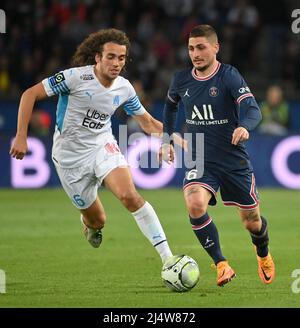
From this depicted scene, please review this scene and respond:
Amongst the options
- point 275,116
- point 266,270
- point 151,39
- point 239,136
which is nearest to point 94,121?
point 239,136

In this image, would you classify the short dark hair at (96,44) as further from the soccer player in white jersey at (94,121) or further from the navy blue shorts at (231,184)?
the navy blue shorts at (231,184)

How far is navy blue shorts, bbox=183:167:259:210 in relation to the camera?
8.30m

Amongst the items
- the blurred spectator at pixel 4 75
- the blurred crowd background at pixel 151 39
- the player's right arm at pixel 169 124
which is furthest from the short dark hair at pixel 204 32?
the blurred spectator at pixel 4 75

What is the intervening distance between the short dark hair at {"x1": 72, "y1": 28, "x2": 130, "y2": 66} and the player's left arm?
100 cm

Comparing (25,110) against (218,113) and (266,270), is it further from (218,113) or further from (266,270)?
(266,270)

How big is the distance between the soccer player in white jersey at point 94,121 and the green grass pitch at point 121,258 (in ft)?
2.08

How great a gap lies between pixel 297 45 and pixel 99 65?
1296 centimetres

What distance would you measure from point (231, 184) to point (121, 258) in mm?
2016

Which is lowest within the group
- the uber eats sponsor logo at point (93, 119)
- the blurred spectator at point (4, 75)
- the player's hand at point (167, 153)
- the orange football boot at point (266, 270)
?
the orange football boot at point (266, 270)

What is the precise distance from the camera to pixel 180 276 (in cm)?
784

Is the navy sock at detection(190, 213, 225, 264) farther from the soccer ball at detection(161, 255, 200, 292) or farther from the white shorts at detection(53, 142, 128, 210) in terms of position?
the white shorts at detection(53, 142, 128, 210)

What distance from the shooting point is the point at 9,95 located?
1919 centimetres

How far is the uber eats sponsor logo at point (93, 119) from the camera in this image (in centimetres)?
870

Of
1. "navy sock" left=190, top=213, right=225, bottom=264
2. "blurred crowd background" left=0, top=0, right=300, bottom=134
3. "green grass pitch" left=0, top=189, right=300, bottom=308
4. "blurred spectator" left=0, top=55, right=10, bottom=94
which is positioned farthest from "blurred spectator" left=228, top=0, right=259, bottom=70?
"navy sock" left=190, top=213, right=225, bottom=264
